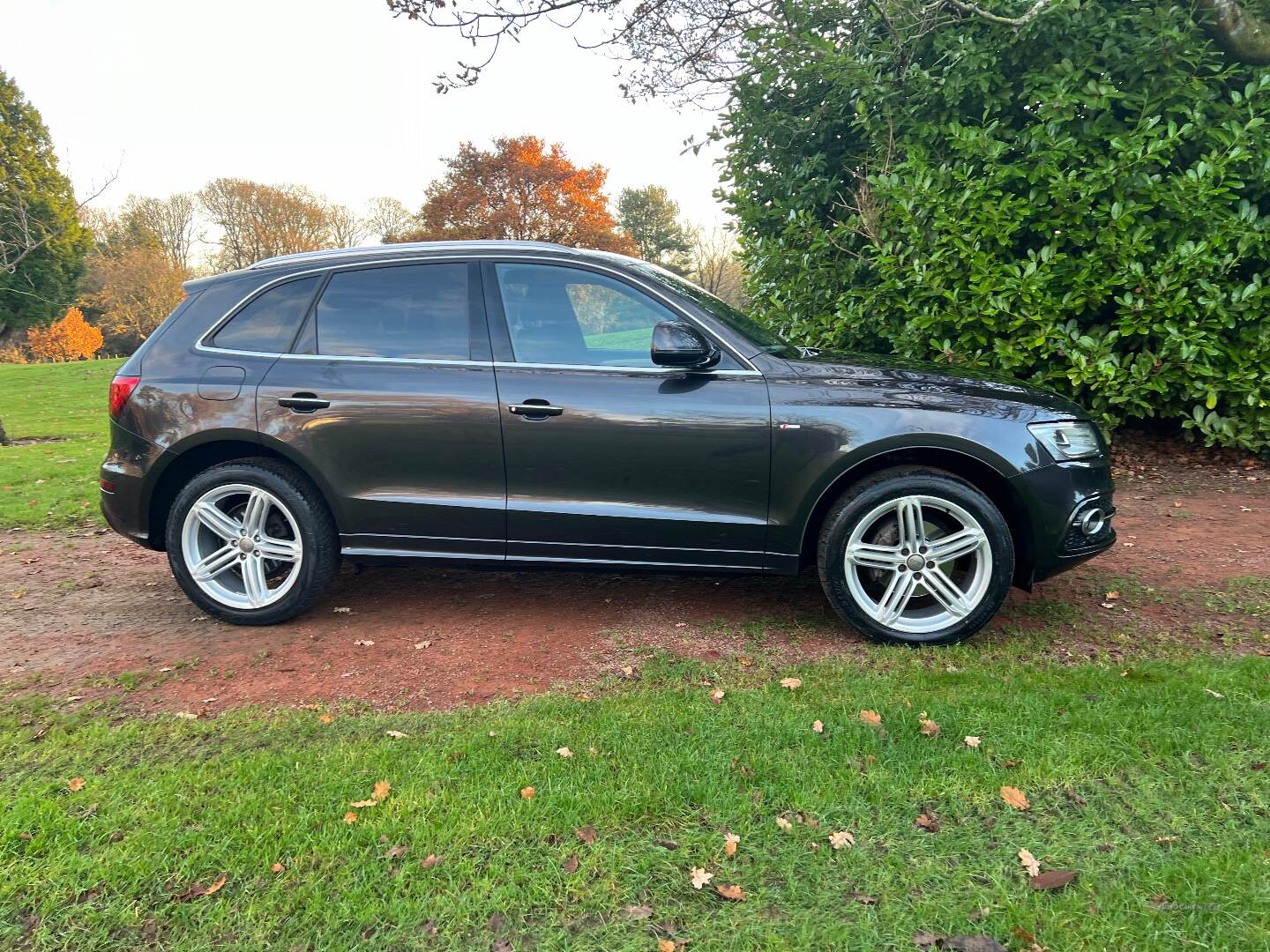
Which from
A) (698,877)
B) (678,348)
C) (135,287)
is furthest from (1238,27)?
(135,287)

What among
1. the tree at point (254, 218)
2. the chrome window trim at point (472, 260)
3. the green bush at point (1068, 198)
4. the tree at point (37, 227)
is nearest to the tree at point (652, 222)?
the tree at point (254, 218)

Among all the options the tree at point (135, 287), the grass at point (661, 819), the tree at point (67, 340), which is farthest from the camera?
the tree at point (67, 340)

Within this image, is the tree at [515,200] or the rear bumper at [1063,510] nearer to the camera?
the rear bumper at [1063,510]

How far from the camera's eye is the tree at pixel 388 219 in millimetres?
42250

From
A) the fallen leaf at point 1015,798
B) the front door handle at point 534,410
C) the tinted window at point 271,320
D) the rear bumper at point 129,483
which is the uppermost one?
the tinted window at point 271,320

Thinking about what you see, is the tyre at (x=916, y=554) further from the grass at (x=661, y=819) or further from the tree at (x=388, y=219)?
the tree at (x=388, y=219)

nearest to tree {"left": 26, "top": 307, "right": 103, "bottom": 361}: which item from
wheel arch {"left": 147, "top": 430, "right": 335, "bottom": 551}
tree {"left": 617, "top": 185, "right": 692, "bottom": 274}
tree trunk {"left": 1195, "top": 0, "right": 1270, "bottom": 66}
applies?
tree {"left": 617, "top": 185, "right": 692, "bottom": 274}

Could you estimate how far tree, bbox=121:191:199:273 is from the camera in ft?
124

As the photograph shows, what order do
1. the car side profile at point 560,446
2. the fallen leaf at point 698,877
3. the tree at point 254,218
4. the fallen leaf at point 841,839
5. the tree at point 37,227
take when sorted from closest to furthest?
1. the fallen leaf at point 698,877
2. the fallen leaf at point 841,839
3. the car side profile at point 560,446
4. the tree at point 37,227
5. the tree at point 254,218

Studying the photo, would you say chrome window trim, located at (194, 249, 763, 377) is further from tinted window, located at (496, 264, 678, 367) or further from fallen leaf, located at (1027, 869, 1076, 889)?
fallen leaf, located at (1027, 869, 1076, 889)

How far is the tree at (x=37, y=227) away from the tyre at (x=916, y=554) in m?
15.2

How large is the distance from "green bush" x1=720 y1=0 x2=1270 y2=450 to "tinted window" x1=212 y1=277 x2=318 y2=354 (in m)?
4.79

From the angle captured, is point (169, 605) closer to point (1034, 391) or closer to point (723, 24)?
point (1034, 391)

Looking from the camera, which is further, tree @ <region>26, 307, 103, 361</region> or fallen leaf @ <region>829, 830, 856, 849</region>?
tree @ <region>26, 307, 103, 361</region>
